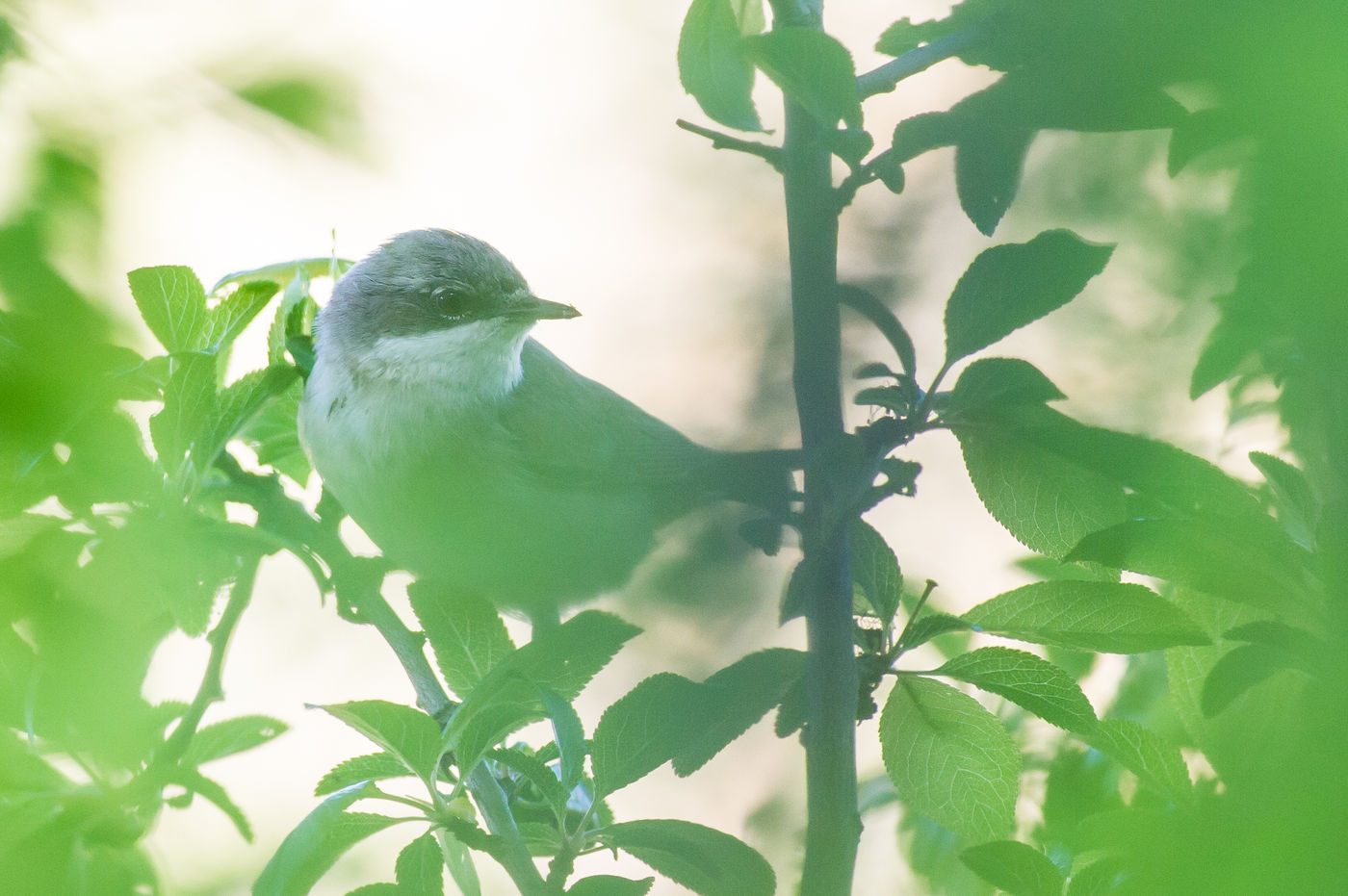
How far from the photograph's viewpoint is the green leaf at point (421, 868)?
0.86 meters

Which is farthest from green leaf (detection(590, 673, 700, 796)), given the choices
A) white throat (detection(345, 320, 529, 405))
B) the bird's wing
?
white throat (detection(345, 320, 529, 405))

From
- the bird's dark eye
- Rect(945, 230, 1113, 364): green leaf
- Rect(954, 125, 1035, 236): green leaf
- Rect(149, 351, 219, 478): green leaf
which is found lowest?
Rect(149, 351, 219, 478): green leaf

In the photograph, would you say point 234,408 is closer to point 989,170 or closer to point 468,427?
point 989,170

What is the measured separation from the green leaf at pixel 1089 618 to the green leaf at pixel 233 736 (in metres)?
0.74

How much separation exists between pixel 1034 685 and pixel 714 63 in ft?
1.87

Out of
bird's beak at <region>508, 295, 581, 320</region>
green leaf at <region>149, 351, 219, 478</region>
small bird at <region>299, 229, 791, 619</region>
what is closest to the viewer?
green leaf at <region>149, 351, 219, 478</region>

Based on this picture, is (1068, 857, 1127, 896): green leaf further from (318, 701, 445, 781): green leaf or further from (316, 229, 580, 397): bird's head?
(316, 229, 580, 397): bird's head

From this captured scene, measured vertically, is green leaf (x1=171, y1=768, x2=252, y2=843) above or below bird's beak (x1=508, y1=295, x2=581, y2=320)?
below

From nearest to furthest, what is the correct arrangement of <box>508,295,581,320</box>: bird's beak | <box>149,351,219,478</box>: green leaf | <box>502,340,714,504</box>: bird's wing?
<box>149,351,219,478</box>: green leaf, <box>502,340,714,504</box>: bird's wing, <box>508,295,581,320</box>: bird's beak

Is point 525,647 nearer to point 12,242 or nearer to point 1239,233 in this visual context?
point 12,242

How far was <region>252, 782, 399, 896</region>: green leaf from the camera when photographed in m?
0.75

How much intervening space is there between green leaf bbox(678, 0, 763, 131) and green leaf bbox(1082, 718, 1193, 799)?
558mm

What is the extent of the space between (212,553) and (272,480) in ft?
1.03

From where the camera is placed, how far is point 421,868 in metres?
0.88
